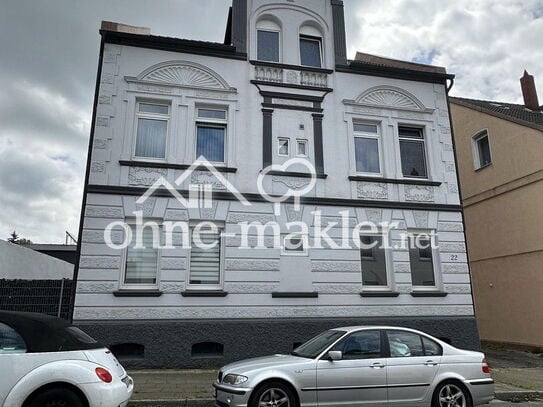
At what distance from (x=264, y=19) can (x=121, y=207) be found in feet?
24.3

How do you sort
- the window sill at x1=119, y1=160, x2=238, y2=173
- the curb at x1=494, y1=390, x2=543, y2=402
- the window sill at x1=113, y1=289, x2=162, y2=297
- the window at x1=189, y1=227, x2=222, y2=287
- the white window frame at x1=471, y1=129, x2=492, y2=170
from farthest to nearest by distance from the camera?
the white window frame at x1=471, y1=129, x2=492, y2=170
the window sill at x1=119, y1=160, x2=238, y2=173
the window at x1=189, y1=227, x2=222, y2=287
the window sill at x1=113, y1=289, x2=162, y2=297
the curb at x1=494, y1=390, x2=543, y2=402

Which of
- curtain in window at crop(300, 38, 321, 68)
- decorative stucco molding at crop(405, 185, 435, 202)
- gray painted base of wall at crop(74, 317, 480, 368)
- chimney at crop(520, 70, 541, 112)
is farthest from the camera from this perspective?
chimney at crop(520, 70, 541, 112)

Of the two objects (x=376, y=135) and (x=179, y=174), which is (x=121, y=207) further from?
(x=376, y=135)

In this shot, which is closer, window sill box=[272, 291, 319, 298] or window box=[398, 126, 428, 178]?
window sill box=[272, 291, 319, 298]

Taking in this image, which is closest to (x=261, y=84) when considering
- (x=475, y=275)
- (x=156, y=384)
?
(x=156, y=384)

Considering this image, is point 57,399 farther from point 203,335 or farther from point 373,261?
point 373,261

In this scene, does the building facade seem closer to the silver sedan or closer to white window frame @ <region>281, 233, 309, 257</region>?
white window frame @ <region>281, 233, 309, 257</region>

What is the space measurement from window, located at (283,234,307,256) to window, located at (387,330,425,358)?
193 inches

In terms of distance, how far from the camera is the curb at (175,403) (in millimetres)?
7566

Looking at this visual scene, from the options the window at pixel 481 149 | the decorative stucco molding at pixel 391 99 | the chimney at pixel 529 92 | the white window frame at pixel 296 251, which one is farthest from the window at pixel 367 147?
the chimney at pixel 529 92

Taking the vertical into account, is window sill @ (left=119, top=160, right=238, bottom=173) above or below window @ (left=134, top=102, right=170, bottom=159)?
below

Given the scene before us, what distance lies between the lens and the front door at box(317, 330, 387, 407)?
665 centimetres

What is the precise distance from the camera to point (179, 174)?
39.1ft

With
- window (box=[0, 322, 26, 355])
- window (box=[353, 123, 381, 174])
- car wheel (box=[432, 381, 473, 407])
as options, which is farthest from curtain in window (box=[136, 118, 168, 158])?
car wheel (box=[432, 381, 473, 407])
